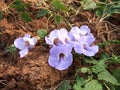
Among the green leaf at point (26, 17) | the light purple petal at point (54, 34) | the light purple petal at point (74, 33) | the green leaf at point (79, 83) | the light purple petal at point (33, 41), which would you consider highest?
the green leaf at point (26, 17)

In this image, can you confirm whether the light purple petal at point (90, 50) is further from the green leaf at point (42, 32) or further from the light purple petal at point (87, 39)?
the green leaf at point (42, 32)

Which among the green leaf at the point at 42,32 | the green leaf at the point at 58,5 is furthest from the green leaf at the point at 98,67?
the green leaf at the point at 58,5

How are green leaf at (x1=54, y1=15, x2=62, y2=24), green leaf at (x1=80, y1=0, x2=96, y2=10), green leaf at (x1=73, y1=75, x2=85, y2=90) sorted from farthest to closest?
green leaf at (x1=80, y1=0, x2=96, y2=10) < green leaf at (x1=54, y1=15, x2=62, y2=24) < green leaf at (x1=73, y1=75, x2=85, y2=90)

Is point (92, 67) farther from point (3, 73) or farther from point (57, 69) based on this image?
point (3, 73)

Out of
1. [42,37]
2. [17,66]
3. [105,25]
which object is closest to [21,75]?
[17,66]

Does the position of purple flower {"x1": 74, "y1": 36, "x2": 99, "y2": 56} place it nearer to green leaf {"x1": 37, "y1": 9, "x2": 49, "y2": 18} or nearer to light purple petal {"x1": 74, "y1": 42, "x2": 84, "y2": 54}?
light purple petal {"x1": 74, "y1": 42, "x2": 84, "y2": 54}

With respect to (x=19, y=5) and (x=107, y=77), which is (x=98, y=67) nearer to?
(x=107, y=77)

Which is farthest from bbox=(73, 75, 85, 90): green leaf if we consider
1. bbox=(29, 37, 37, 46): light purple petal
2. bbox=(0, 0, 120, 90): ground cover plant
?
bbox=(29, 37, 37, 46): light purple petal
